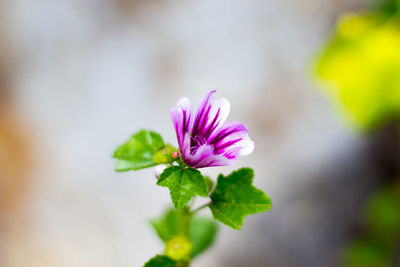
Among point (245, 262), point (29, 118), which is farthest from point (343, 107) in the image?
point (29, 118)

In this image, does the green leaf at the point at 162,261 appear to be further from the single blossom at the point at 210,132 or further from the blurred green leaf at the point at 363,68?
the blurred green leaf at the point at 363,68

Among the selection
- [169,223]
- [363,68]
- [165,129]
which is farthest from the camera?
[165,129]

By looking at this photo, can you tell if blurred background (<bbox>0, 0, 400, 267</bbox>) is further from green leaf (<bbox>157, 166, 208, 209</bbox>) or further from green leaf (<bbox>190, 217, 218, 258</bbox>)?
green leaf (<bbox>157, 166, 208, 209</bbox>)

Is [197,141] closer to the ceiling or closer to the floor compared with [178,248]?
closer to the ceiling

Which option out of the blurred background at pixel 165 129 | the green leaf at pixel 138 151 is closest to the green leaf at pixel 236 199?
the green leaf at pixel 138 151

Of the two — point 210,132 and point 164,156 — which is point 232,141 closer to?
point 210,132

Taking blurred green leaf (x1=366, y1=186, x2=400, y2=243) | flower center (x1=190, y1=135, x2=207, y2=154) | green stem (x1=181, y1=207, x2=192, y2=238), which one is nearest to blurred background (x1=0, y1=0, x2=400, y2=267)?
blurred green leaf (x1=366, y1=186, x2=400, y2=243)

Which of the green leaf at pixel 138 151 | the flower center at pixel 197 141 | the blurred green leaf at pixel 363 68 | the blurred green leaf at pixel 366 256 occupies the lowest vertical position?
the blurred green leaf at pixel 366 256

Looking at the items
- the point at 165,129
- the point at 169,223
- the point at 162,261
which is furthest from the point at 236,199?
the point at 165,129
